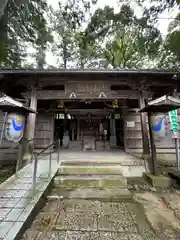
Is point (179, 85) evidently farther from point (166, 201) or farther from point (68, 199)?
point (68, 199)

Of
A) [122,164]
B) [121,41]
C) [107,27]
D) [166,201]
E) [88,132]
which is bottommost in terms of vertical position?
[166,201]

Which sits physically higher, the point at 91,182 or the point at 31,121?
the point at 31,121

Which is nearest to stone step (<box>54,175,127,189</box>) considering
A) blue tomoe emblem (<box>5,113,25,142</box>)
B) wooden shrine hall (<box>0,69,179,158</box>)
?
blue tomoe emblem (<box>5,113,25,142</box>)

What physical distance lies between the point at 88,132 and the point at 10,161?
4611mm

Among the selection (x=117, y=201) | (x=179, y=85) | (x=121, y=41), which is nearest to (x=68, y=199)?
(x=117, y=201)

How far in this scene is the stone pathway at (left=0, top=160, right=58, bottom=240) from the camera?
5.55 feet

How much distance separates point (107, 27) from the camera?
24.7 ft

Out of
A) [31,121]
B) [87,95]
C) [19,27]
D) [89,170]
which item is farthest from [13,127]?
[19,27]

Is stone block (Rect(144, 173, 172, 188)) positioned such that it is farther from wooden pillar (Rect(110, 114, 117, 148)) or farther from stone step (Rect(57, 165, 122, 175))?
wooden pillar (Rect(110, 114, 117, 148))

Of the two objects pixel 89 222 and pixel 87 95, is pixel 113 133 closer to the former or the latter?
pixel 87 95

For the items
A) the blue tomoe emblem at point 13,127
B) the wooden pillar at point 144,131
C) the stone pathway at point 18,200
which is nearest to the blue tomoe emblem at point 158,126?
the wooden pillar at point 144,131

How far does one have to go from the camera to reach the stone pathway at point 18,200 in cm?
169

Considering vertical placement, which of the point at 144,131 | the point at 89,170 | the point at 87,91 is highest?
the point at 87,91

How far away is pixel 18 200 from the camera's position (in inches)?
91.9
